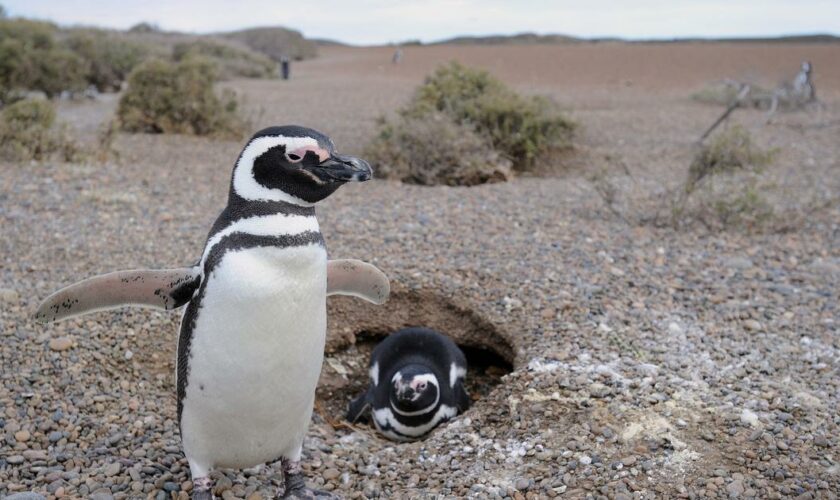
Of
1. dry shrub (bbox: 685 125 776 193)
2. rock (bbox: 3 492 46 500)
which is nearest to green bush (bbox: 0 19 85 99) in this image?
dry shrub (bbox: 685 125 776 193)

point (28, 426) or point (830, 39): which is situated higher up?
point (830, 39)

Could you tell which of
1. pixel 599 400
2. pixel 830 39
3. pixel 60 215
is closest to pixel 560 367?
pixel 599 400

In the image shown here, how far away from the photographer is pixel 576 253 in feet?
16.5

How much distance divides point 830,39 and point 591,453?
5232cm

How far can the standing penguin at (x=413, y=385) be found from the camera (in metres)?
4.10

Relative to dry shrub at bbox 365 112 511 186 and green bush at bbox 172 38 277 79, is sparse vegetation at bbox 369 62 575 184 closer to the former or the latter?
dry shrub at bbox 365 112 511 186

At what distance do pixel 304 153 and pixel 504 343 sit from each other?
2.43m

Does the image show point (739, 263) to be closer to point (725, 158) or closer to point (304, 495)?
point (725, 158)

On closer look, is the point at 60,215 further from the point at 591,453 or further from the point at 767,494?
the point at 767,494

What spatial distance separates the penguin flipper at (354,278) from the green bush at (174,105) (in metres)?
7.27

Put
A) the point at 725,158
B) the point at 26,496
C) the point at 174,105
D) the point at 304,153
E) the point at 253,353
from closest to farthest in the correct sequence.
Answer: the point at 304,153 → the point at 253,353 → the point at 26,496 → the point at 725,158 → the point at 174,105

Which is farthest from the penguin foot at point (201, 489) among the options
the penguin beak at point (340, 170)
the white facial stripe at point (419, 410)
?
the white facial stripe at point (419, 410)

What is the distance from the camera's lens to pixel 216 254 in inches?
90.8

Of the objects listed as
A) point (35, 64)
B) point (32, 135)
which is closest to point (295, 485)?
point (32, 135)
